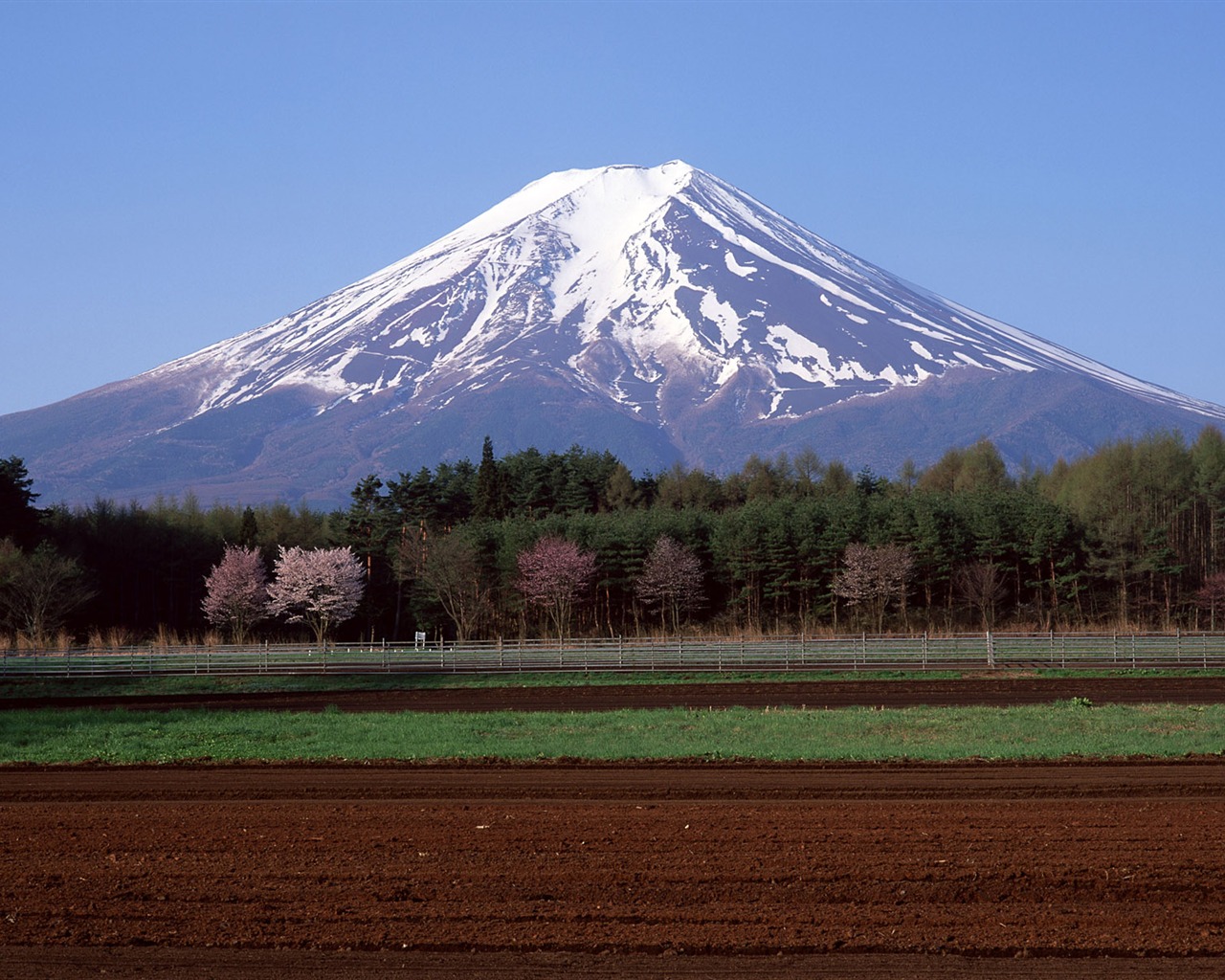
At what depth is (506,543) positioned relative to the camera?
70.9 meters

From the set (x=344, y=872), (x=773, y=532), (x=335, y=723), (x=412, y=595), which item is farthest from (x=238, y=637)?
(x=344, y=872)

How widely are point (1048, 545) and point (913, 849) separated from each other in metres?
58.7

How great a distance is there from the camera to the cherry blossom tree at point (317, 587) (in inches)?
2576

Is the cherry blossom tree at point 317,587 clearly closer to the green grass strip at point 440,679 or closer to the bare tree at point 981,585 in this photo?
the green grass strip at point 440,679

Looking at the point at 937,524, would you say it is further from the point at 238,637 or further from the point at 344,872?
the point at 344,872

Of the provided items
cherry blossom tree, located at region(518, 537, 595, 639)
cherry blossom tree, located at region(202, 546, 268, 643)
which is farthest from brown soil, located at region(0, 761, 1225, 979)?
cherry blossom tree, located at region(202, 546, 268, 643)

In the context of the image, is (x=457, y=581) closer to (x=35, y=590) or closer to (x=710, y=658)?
(x=35, y=590)

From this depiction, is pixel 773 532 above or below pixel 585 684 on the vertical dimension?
above

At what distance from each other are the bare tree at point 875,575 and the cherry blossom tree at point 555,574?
12.6 meters

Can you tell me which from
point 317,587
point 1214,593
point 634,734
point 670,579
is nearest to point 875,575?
point 670,579

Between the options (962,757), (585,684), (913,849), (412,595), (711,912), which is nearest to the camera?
(711,912)

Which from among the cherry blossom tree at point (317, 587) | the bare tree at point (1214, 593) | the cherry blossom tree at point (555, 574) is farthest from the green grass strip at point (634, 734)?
the bare tree at point (1214, 593)

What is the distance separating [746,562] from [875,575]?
686 cm

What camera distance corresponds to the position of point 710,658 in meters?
41.4
